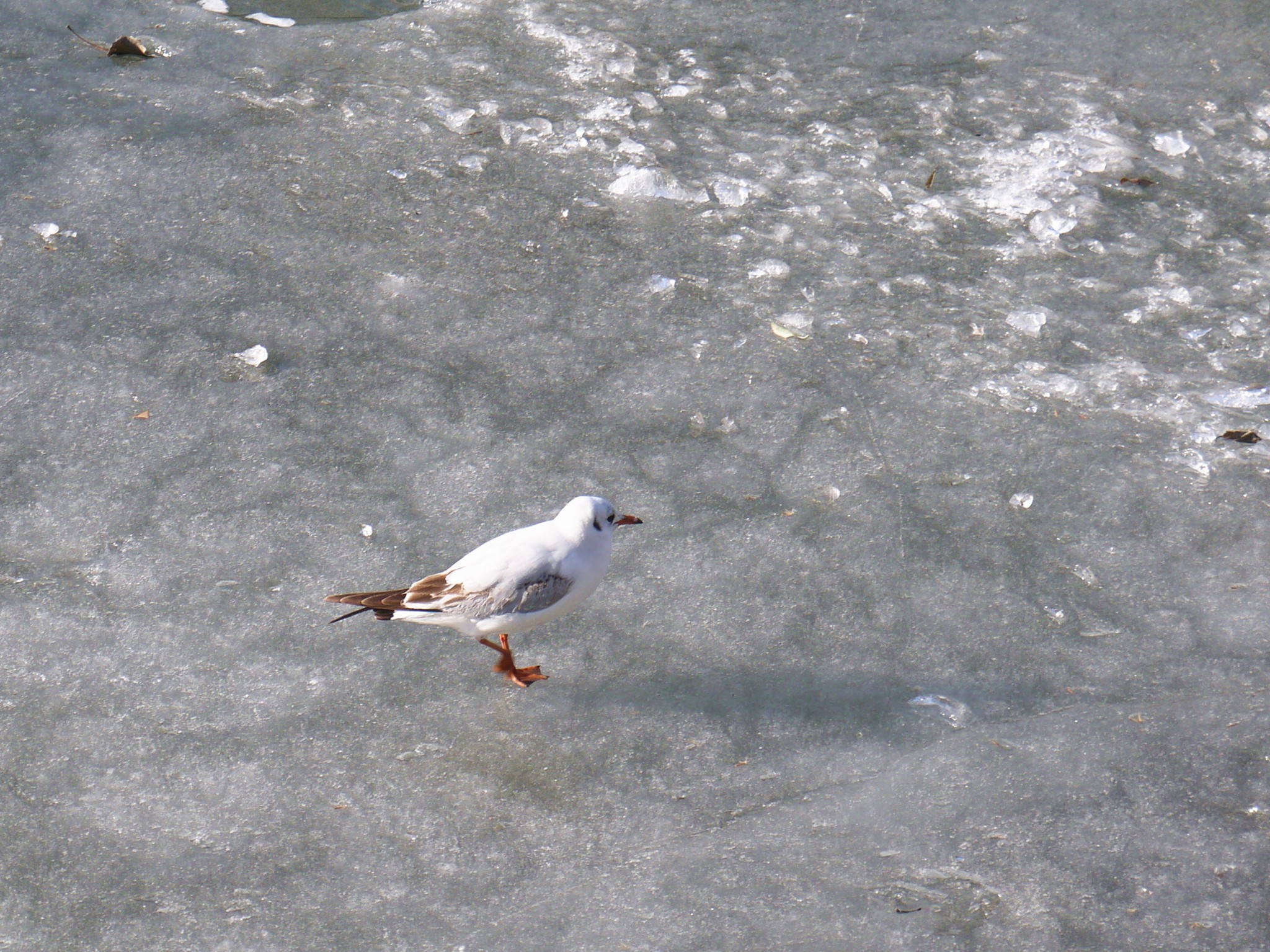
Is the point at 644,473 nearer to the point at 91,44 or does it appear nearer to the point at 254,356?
the point at 254,356

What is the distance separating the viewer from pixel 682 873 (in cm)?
267

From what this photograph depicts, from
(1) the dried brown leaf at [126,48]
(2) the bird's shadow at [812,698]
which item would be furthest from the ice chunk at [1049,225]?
(1) the dried brown leaf at [126,48]

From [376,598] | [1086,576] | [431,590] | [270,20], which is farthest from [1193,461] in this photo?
[270,20]

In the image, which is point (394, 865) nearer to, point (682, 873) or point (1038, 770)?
point (682, 873)

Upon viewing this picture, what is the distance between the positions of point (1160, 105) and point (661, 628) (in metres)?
3.86

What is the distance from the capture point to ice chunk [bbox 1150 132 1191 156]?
514cm

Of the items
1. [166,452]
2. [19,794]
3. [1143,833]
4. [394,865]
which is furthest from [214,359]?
[1143,833]

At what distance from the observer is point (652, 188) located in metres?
4.85

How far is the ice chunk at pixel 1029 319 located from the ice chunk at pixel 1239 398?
62 cm

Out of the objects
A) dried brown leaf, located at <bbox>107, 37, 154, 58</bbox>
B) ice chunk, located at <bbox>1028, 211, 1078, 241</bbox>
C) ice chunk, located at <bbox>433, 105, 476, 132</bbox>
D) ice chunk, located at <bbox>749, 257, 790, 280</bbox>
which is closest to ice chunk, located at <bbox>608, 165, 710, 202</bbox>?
ice chunk, located at <bbox>749, 257, 790, 280</bbox>

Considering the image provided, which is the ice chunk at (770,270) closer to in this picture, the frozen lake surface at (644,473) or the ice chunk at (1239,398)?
the frozen lake surface at (644,473)

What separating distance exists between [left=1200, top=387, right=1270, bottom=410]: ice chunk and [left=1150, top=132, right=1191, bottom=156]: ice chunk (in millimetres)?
1606

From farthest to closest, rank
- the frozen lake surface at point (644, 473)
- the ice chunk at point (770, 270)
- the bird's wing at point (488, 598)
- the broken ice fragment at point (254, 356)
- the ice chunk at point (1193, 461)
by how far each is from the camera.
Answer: the ice chunk at point (770, 270) → the broken ice fragment at point (254, 356) → the ice chunk at point (1193, 461) → the bird's wing at point (488, 598) → the frozen lake surface at point (644, 473)

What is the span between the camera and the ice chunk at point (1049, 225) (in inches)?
185
